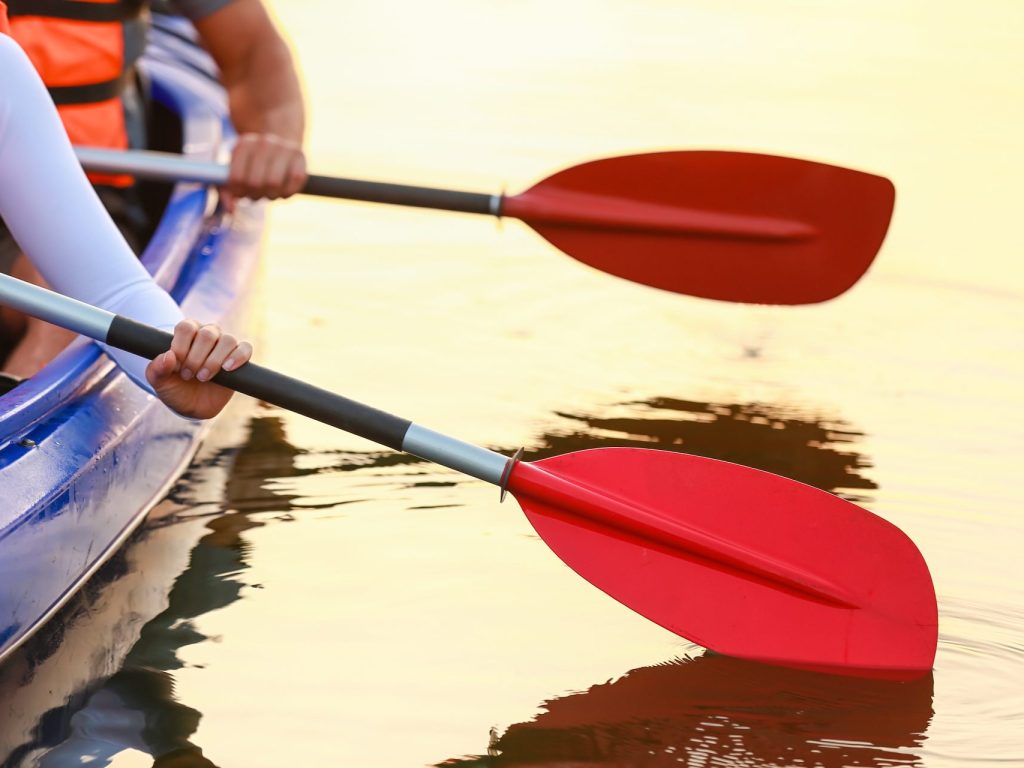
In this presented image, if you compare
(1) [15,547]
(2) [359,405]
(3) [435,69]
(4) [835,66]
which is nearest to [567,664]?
(2) [359,405]

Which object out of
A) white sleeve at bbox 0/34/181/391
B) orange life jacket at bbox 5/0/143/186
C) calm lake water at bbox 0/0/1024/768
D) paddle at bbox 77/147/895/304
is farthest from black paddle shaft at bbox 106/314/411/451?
paddle at bbox 77/147/895/304

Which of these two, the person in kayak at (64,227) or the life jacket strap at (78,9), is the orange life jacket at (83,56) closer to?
the life jacket strap at (78,9)

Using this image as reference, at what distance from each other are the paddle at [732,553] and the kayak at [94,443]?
0.35m

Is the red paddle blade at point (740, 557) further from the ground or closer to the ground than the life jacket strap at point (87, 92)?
closer to the ground

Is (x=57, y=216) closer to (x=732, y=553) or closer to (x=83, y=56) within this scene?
(x=83, y=56)

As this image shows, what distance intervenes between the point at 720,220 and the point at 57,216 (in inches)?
48.6

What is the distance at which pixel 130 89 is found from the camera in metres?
2.73

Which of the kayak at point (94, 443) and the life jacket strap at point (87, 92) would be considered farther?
the life jacket strap at point (87, 92)

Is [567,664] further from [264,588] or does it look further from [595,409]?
[595,409]

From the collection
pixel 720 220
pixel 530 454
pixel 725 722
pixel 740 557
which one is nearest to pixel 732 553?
pixel 740 557

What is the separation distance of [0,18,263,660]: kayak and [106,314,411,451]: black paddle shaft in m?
0.15

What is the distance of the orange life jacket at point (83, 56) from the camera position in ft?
7.80

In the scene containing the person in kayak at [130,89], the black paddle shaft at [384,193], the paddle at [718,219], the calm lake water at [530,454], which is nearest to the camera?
the calm lake water at [530,454]

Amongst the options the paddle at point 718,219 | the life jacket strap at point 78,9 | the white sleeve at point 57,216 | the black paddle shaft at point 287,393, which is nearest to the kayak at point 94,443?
the white sleeve at point 57,216
